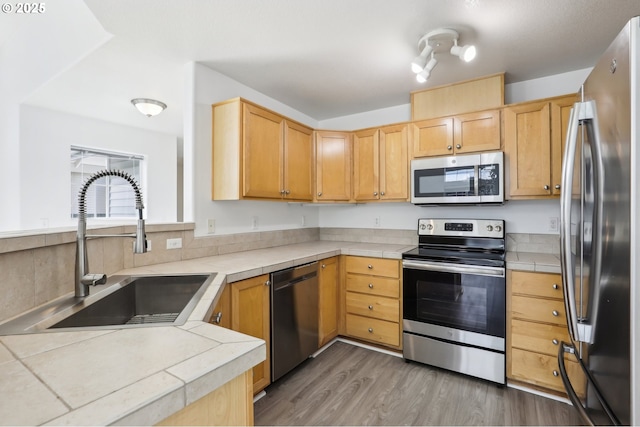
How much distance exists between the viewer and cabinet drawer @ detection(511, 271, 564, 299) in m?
2.04

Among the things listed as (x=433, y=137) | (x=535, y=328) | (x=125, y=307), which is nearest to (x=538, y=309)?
(x=535, y=328)

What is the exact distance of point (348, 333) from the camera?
2.88m

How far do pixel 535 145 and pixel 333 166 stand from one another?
1730mm

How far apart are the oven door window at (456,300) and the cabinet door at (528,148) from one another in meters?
0.78

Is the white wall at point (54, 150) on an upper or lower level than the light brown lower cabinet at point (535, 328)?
upper

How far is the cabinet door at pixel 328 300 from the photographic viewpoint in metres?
2.63

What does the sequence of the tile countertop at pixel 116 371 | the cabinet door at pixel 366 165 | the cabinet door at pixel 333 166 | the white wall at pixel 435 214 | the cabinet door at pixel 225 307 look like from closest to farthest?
the tile countertop at pixel 116 371
the cabinet door at pixel 225 307
the white wall at pixel 435 214
the cabinet door at pixel 366 165
the cabinet door at pixel 333 166

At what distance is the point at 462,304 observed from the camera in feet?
7.59

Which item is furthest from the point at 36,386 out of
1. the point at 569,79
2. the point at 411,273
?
the point at 569,79

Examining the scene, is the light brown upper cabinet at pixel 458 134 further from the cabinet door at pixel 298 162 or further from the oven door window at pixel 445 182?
the cabinet door at pixel 298 162

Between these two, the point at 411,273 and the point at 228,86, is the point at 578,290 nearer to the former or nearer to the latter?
the point at 411,273

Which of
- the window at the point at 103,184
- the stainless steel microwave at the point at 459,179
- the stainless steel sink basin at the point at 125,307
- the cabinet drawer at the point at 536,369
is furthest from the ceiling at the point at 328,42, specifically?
the cabinet drawer at the point at 536,369

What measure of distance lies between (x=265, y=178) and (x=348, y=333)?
1.63 metres

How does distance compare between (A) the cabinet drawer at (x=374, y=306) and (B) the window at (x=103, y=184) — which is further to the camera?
(B) the window at (x=103, y=184)
